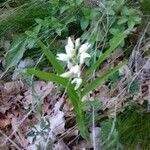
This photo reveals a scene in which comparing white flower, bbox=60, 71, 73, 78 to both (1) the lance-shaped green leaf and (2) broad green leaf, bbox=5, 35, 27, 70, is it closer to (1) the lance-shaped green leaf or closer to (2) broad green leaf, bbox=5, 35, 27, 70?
(1) the lance-shaped green leaf

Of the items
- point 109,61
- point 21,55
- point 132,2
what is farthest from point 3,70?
point 132,2

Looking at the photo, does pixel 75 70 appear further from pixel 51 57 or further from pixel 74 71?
pixel 51 57

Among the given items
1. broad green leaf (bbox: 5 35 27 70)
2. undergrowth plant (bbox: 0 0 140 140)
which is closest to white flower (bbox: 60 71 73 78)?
undergrowth plant (bbox: 0 0 140 140)

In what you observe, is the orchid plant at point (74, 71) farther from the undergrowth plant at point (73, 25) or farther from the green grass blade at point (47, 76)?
the undergrowth plant at point (73, 25)

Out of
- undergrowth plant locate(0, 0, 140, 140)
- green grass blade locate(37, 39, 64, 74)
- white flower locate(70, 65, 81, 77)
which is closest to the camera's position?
white flower locate(70, 65, 81, 77)

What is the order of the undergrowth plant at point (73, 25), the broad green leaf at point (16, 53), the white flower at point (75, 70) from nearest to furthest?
the white flower at point (75, 70) < the undergrowth plant at point (73, 25) < the broad green leaf at point (16, 53)

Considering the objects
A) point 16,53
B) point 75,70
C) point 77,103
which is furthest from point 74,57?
point 16,53

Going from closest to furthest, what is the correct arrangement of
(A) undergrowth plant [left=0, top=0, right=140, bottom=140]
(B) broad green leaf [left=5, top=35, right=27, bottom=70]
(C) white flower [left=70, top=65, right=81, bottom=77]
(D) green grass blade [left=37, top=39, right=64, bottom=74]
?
(C) white flower [left=70, top=65, right=81, bottom=77]
(D) green grass blade [left=37, top=39, right=64, bottom=74]
(A) undergrowth plant [left=0, top=0, right=140, bottom=140]
(B) broad green leaf [left=5, top=35, right=27, bottom=70]

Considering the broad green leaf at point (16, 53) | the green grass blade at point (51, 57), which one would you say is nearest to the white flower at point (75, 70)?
the green grass blade at point (51, 57)
